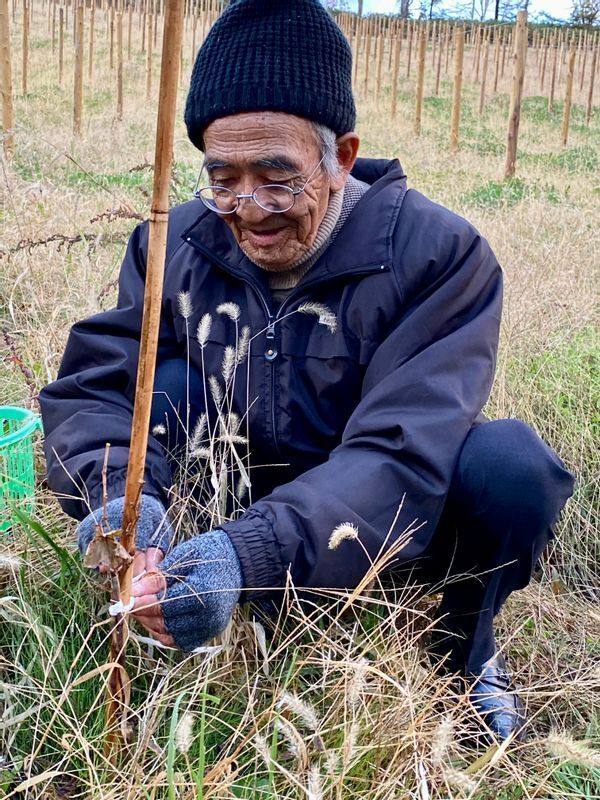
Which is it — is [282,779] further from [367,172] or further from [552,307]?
[552,307]

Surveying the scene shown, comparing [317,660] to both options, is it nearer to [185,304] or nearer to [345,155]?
[185,304]

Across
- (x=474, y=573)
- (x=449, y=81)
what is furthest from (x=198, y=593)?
(x=449, y=81)

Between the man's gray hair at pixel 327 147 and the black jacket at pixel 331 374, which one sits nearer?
the black jacket at pixel 331 374

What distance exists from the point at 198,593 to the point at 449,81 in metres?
29.1

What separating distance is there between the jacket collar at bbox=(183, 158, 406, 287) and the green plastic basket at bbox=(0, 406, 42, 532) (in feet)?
1.98

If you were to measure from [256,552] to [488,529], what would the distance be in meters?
0.51

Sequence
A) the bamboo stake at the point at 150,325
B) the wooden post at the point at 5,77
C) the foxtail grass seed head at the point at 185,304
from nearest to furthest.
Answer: the bamboo stake at the point at 150,325 → the foxtail grass seed head at the point at 185,304 → the wooden post at the point at 5,77

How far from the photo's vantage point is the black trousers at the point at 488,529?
1.59 metres

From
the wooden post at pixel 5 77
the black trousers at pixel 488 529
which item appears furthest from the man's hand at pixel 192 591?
the wooden post at pixel 5 77

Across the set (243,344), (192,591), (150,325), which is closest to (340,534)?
(192,591)

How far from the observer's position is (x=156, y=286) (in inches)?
40.5

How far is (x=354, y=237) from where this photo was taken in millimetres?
1757

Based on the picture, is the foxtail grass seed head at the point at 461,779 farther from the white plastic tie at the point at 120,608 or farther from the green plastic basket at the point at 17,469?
the green plastic basket at the point at 17,469

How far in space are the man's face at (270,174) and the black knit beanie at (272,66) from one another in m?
0.03
